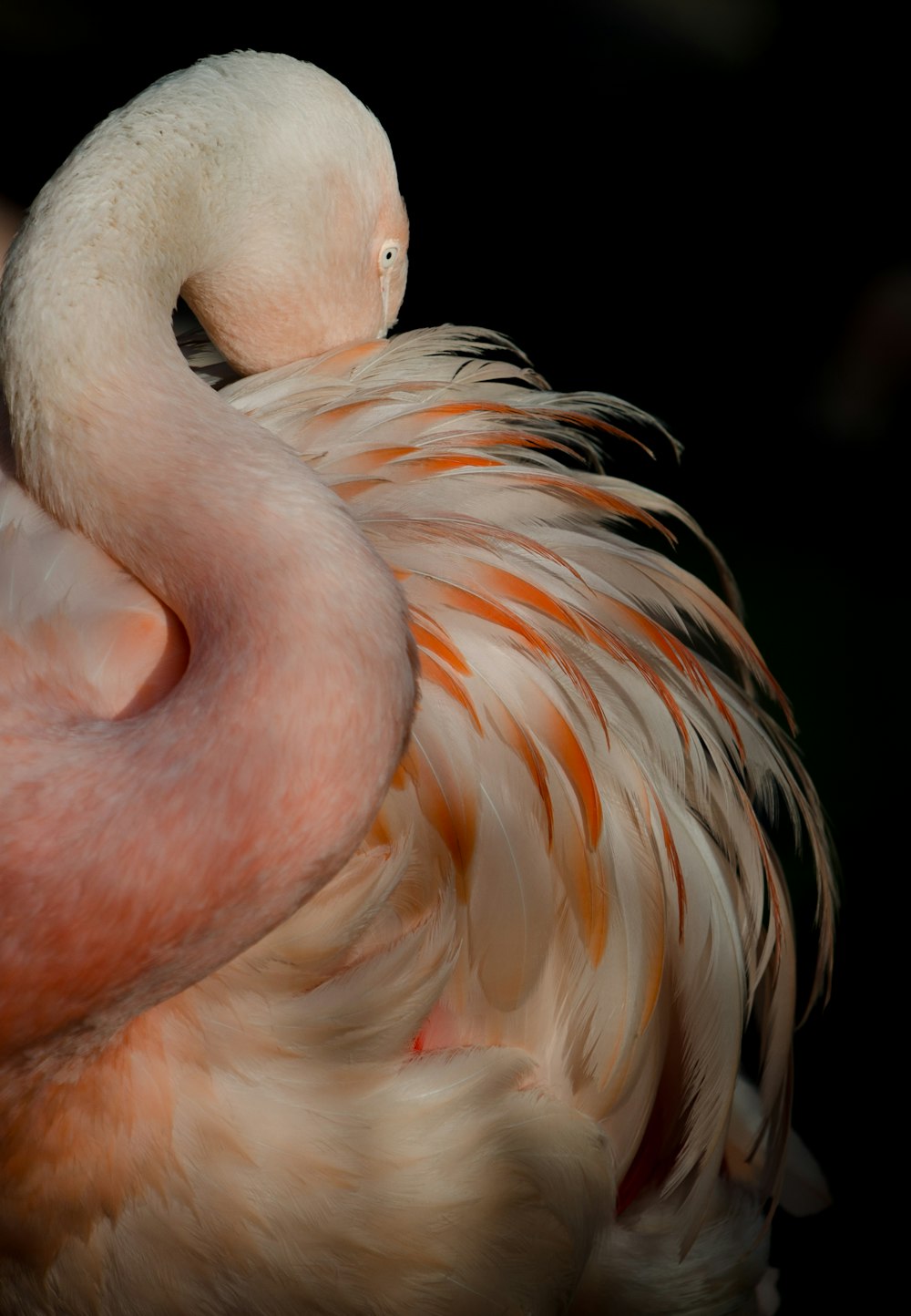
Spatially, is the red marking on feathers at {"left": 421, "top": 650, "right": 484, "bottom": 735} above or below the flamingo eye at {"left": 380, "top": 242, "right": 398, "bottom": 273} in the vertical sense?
below

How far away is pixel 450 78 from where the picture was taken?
287 cm

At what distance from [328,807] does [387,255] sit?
773mm

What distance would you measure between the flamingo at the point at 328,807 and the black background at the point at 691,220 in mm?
1258

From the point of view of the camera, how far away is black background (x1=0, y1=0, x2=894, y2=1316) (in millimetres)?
2635

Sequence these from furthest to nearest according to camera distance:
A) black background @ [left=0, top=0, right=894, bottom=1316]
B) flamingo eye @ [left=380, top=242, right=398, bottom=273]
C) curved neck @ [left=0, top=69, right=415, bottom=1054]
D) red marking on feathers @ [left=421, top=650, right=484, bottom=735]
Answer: black background @ [left=0, top=0, right=894, bottom=1316]
flamingo eye @ [left=380, top=242, right=398, bottom=273]
red marking on feathers @ [left=421, top=650, right=484, bottom=735]
curved neck @ [left=0, top=69, right=415, bottom=1054]

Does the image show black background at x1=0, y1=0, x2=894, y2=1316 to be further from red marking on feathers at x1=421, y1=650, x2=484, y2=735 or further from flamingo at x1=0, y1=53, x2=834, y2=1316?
red marking on feathers at x1=421, y1=650, x2=484, y2=735

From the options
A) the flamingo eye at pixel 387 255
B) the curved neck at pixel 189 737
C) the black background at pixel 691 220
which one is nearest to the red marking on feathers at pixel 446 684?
the curved neck at pixel 189 737

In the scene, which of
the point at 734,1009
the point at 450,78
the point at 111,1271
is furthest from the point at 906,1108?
the point at 450,78

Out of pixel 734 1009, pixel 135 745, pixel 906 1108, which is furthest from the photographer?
pixel 906 1108

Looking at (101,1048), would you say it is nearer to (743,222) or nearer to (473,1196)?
(473,1196)

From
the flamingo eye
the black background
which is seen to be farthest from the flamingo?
the black background

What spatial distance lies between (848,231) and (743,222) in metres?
0.22

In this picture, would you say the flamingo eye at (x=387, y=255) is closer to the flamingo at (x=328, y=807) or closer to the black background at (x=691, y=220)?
the flamingo at (x=328, y=807)

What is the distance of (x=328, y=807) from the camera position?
2.76ft
